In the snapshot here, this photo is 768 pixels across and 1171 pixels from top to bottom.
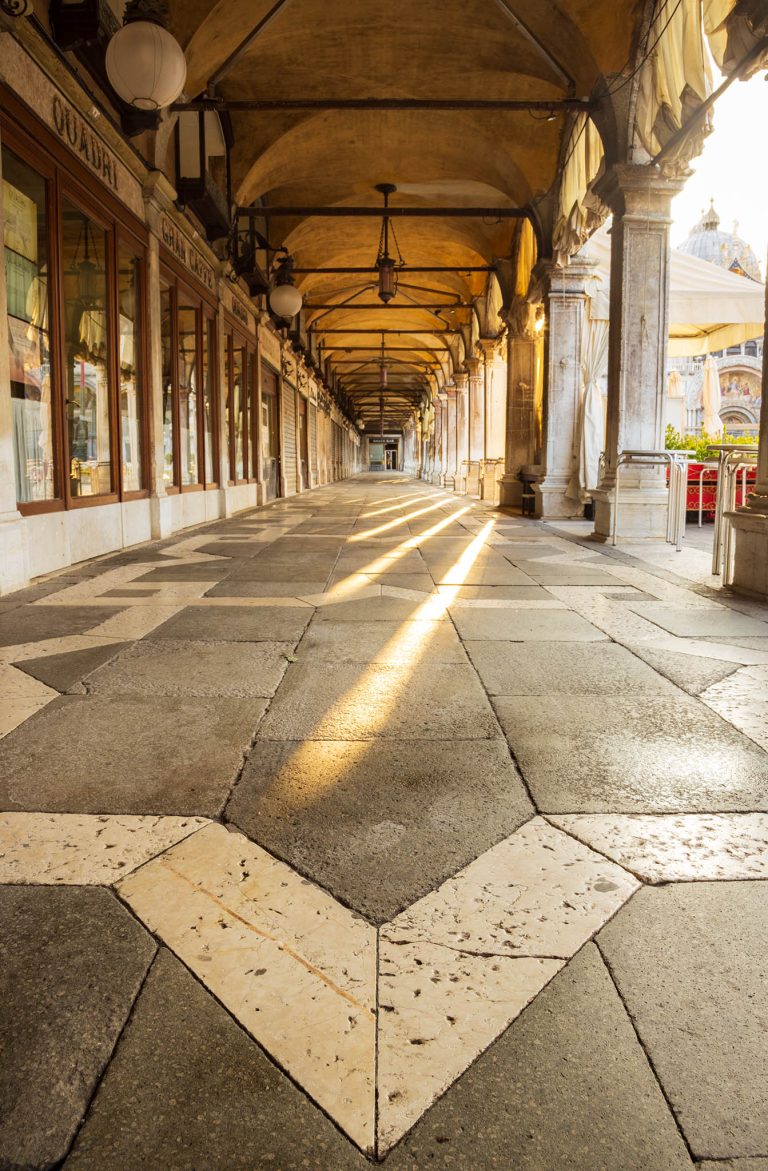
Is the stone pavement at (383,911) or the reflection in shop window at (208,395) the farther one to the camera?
the reflection in shop window at (208,395)

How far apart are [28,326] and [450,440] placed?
2559 cm

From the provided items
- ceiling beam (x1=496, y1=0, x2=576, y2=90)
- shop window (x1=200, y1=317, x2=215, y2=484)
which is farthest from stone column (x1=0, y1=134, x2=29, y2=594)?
shop window (x1=200, y1=317, x2=215, y2=484)

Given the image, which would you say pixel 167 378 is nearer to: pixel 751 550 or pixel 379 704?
pixel 751 550

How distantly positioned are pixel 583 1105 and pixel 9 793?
146cm

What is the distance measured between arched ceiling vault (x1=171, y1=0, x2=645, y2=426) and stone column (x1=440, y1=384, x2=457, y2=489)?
8.96m

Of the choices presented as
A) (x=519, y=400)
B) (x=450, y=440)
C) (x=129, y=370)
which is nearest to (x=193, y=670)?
(x=129, y=370)

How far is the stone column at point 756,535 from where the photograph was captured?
4668mm

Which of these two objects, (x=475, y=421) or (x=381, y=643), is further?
(x=475, y=421)

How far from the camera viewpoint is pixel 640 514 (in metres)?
8.30

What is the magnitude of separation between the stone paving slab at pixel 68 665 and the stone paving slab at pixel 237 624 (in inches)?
13.5

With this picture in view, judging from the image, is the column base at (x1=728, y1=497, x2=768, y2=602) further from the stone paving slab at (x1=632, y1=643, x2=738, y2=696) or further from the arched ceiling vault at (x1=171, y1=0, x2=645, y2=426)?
the arched ceiling vault at (x1=171, y1=0, x2=645, y2=426)

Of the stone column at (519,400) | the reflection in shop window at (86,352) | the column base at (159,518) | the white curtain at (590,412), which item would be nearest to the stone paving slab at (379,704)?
the reflection in shop window at (86,352)

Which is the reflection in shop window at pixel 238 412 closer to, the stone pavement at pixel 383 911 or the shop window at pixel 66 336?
the shop window at pixel 66 336

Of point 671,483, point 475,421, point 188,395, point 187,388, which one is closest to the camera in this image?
point 671,483
